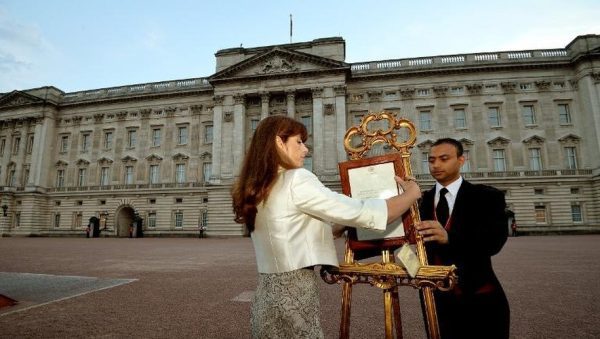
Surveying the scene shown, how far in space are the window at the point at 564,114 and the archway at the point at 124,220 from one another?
46754 mm

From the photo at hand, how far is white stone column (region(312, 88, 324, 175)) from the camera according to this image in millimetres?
32469

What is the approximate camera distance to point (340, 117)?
32.9 metres

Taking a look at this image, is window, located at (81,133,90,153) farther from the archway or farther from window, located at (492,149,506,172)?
window, located at (492,149,506,172)

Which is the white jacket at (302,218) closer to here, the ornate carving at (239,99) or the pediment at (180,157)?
the ornate carving at (239,99)

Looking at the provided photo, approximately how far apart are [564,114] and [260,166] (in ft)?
132

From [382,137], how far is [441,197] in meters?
0.73

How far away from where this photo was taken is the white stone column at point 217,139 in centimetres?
3384

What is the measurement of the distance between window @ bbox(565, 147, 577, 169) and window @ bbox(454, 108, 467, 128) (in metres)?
9.40

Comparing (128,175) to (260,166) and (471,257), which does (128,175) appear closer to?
(260,166)

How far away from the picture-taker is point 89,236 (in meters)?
37.3

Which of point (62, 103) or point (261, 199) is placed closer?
point (261, 199)

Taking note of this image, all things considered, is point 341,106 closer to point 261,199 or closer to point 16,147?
point 261,199

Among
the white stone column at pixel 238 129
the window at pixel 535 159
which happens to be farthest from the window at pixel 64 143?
the window at pixel 535 159

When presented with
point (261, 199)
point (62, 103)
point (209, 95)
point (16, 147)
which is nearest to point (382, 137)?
point (261, 199)
